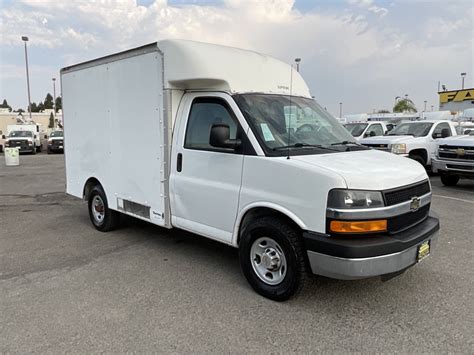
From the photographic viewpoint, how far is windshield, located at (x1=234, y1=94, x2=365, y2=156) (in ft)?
13.5

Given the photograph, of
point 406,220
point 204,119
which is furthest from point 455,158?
point 204,119

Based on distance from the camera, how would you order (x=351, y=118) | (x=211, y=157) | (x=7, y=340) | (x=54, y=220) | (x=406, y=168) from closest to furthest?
(x=7, y=340)
(x=406, y=168)
(x=211, y=157)
(x=54, y=220)
(x=351, y=118)

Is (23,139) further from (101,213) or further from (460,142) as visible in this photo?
(460,142)

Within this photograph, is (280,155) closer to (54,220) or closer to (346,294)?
(346,294)

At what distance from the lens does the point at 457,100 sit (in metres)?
32.5

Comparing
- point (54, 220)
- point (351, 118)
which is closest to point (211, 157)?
point (54, 220)

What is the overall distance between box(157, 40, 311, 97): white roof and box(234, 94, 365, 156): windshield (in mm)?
201

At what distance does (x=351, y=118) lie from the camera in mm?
28344

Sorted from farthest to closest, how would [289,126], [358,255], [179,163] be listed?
[179,163] < [289,126] < [358,255]

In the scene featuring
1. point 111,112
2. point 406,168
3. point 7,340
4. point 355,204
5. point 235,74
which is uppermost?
point 235,74

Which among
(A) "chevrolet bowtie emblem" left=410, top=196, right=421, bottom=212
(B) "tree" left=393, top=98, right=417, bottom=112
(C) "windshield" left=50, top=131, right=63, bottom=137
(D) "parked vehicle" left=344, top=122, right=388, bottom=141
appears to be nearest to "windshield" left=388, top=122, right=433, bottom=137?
(D) "parked vehicle" left=344, top=122, right=388, bottom=141

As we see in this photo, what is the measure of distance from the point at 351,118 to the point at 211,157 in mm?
25616

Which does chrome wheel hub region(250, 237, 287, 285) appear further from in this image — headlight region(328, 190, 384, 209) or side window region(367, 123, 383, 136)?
side window region(367, 123, 383, 136)

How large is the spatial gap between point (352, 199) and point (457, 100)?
3415 cm
